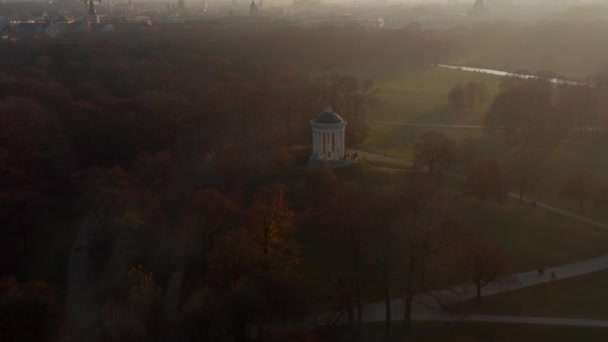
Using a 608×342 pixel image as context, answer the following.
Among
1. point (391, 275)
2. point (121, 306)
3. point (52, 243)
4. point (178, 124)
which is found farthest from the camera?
point (178, 124)

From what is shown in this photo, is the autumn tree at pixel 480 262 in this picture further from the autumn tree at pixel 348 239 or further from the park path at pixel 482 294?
the autumn tree at pixel 348 239

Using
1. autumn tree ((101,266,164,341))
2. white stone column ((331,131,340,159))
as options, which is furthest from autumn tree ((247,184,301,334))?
white stone column ((331,131,340,159))

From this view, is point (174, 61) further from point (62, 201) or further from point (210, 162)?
point (62, 201)

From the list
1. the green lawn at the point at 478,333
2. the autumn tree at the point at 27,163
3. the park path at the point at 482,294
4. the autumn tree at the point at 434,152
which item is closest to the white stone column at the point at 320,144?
the autumn tree at the point at 434,152

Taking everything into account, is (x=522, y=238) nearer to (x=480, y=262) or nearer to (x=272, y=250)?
(x=480, y=262)

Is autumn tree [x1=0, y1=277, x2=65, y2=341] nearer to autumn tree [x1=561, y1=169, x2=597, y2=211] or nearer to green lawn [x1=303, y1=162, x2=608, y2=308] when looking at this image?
green lawn [x1=303, y1=162, x2=608, y2=308]

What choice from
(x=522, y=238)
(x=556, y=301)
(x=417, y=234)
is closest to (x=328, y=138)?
(x=522, y=238)

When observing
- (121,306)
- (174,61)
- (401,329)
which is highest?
(174,61)

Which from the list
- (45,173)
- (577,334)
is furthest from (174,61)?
(577,334)
